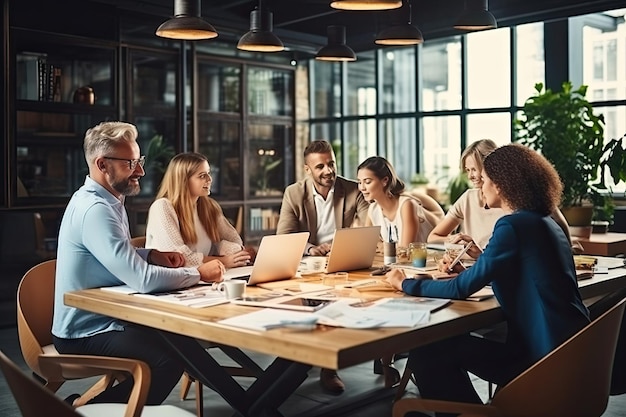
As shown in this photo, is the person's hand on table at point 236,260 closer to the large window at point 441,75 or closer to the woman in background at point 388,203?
the woman in background at point 388,203

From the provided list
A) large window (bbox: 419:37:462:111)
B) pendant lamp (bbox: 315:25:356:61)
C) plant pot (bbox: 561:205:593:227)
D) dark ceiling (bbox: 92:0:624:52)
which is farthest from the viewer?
large window (bbox: 419:37:462:111)

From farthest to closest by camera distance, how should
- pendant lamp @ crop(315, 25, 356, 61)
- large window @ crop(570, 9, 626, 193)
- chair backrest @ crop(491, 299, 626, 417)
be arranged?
large window @ crop(570, 9, 626, 193)
pendant lamp @ crop(315, 25, 356, 61)
chair backrest @ crop(491, 299, 626, 417)

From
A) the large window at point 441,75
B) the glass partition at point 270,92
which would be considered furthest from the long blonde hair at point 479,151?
the glass partition at point 270,92

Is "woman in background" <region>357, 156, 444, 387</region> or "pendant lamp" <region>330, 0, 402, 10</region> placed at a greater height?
"pendant lamp" <region>330, 0, 402, 10</region>

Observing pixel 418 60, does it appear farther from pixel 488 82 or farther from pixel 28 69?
pixel 28 69

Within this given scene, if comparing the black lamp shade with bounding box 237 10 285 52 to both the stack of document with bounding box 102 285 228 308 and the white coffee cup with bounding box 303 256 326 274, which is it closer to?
the white coffee cup with bounding box 303 256 326 274

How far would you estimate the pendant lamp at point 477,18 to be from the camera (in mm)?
4824

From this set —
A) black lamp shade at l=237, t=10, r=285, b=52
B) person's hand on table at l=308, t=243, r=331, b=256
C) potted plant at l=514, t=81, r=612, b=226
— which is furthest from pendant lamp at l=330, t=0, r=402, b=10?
potted plant at l=514, t=81, r=612, b=226

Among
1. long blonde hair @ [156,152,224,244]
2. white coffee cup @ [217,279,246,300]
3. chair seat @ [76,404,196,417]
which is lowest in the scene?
chair seat @ [76,404,196,417]

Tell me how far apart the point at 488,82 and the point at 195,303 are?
22.4 ft

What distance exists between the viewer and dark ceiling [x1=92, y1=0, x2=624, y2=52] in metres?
7.10

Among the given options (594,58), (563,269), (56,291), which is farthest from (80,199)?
(594,58)

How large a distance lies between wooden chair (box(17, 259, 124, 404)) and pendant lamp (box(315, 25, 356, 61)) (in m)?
2.67

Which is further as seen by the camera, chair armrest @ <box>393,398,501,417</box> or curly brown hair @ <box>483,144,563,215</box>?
curly brown hair @ <box>483,144,563,215</box>
